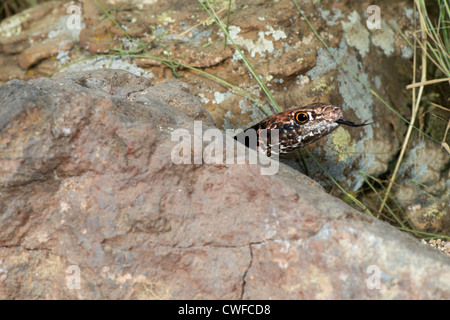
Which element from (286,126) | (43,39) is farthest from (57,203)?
(43,39)

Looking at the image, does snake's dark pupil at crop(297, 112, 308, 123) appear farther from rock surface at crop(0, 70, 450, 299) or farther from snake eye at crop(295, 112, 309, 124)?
rock surface at crop(0, 70, 450, 299)

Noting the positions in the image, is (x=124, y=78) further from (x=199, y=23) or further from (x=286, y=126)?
(x=199, y=23)

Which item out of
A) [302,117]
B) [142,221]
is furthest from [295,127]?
[142,221]

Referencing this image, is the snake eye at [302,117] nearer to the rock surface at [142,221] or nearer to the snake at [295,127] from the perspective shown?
the snake at [295,127]

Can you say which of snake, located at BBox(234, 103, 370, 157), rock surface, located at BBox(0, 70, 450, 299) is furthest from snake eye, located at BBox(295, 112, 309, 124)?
rock surface, located at BBox(0, 70, 450, 299)

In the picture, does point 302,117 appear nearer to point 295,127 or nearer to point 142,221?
point 295,127

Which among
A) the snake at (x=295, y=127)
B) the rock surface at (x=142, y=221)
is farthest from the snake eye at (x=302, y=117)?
the rock surface at (x=142, y=221)
